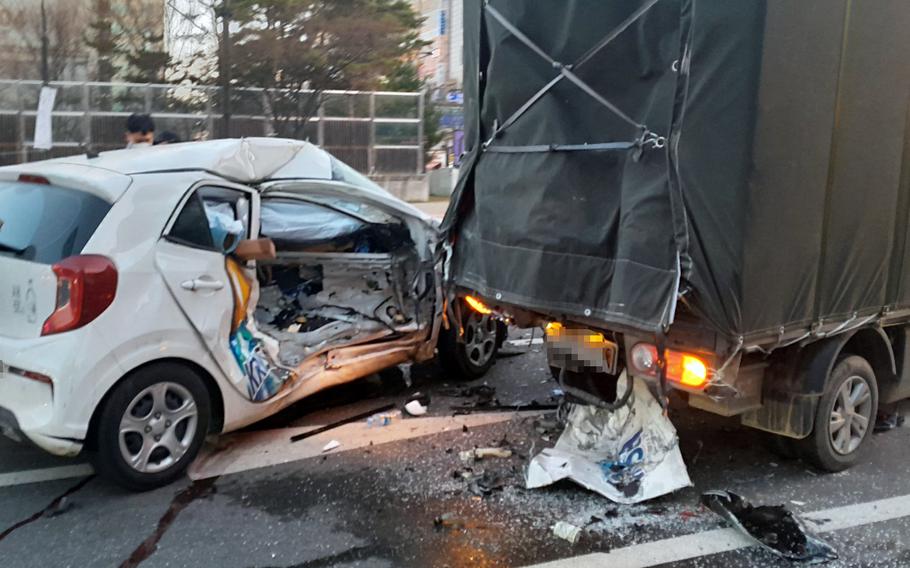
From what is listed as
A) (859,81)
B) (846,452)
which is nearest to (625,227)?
(859,81)

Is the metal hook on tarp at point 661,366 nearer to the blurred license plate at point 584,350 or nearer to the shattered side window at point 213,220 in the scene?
the blurred license plate at point 584,350

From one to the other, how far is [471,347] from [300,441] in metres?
1.66

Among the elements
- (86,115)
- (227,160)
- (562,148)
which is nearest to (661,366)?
(562,148)

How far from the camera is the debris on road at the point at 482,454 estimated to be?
4.58 m

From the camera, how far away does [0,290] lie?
13.3ft

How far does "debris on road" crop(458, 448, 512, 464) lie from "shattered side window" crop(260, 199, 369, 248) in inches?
Result: 81.3

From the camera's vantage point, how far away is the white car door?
419 centimetres

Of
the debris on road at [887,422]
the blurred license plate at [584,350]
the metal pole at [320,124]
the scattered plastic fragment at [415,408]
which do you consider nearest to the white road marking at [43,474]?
the scattered plastic fragment at [415,408]

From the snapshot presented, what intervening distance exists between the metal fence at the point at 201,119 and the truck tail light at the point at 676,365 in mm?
13825

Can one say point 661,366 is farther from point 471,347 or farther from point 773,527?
point 471,347

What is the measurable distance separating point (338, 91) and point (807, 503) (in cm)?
1562

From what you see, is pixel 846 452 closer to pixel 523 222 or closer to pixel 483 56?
pixel 523 222

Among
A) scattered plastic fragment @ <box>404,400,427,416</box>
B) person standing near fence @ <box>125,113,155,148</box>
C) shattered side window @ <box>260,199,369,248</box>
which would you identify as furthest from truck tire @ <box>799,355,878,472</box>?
person standing near fence @ <box>125,113,155,148</box>

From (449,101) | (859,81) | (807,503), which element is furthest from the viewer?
(449,101)
